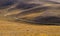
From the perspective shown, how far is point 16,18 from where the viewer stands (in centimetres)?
60

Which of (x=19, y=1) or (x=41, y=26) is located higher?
(x=19, y=1)

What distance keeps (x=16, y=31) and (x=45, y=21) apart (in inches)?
5.2

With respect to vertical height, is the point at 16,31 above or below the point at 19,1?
below

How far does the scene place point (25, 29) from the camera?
0.53 meters

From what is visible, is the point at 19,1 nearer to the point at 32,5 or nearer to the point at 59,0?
the point at 32,5

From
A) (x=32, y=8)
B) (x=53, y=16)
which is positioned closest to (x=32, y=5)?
(x=32, y=8)

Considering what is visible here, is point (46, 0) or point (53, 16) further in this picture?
point (46, 0)

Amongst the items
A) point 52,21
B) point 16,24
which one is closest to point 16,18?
point 16,24

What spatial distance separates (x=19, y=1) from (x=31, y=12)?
0.13 meters

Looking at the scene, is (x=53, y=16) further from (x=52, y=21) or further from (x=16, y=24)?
(x=16, y=24)

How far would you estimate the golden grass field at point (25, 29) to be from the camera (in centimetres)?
50

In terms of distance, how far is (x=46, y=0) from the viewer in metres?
0.67

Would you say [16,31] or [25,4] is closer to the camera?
[16,31]

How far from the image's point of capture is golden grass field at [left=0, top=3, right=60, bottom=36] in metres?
0.50
